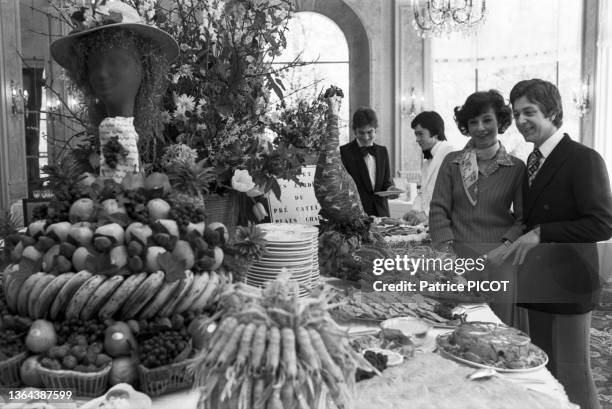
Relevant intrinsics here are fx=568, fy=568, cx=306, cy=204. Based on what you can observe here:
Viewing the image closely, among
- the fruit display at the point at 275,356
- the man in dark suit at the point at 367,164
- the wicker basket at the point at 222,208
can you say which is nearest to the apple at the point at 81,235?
the fruit display at the point at 275,356

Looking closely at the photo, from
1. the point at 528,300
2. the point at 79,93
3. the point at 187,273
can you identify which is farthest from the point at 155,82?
the point at 528,300

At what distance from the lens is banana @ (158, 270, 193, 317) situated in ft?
3.82

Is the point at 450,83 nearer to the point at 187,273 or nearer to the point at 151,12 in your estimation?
the point at 151,12

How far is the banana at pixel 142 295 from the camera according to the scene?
1.13 meters

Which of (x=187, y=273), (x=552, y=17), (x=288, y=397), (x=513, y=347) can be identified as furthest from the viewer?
(x=552, y=17)

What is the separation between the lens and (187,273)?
46.2 inches

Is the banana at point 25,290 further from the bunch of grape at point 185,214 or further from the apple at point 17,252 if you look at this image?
the bunch of grape at point 185,214

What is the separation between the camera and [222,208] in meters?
1.96

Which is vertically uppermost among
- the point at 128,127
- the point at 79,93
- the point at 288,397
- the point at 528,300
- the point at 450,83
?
the point at 450,83

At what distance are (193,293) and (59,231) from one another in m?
0.31

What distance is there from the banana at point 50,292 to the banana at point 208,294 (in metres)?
0.26

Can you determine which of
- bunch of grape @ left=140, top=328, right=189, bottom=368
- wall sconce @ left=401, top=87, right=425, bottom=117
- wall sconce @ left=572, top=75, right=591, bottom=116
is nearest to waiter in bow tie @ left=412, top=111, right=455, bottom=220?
bunch of grape @ left=140, top=328, right=189, bottom=368

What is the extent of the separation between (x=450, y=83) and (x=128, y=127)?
31.5 feet

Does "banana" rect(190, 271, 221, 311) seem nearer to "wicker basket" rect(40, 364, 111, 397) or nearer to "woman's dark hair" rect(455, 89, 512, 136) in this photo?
"wicker basket" rect(40, 364, 111, 397)
